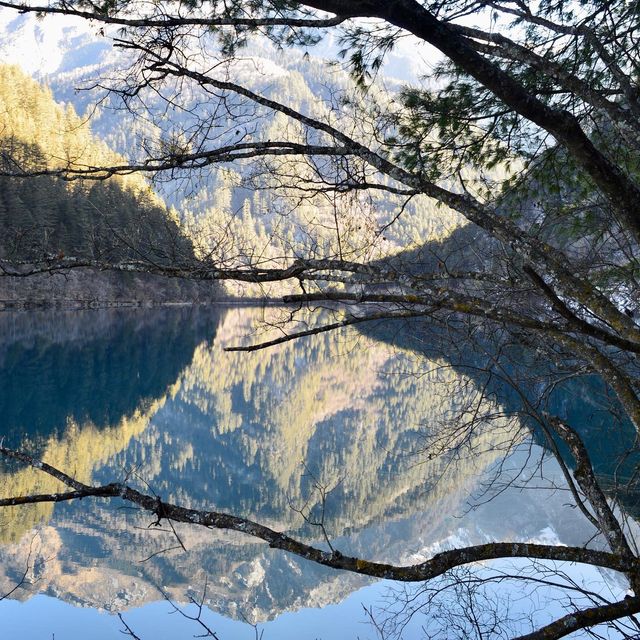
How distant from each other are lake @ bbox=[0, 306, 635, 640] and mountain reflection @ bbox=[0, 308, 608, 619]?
0.25 feet

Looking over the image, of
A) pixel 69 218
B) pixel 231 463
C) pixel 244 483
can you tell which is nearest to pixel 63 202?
pixel 69 218

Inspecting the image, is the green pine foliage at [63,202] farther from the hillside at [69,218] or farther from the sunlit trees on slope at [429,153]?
the sunlit trees on slope at [429,153]

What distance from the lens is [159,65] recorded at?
2967 millimetres

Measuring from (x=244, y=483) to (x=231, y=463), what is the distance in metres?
1.25

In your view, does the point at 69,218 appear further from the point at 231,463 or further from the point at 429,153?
the point at 429,153

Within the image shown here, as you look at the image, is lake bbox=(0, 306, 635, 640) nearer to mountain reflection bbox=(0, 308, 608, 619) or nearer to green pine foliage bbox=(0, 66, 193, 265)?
mountain reflection bbox=(0, 308, 608, 619)

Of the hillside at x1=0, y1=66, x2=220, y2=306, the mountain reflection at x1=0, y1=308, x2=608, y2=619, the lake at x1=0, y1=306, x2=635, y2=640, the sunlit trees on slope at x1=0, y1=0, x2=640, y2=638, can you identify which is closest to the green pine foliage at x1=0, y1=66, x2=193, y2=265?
the hillside at x1=0, y1=66, x2=220, y2=306

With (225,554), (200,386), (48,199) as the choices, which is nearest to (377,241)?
(225,554)

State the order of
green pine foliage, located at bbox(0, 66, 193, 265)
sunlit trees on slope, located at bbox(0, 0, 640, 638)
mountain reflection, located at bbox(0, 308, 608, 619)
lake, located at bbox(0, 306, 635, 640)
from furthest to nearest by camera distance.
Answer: mountain reflection, located at bbox(0, 308, 608, 619)
lake, located at bbox(0, 306, 635, 640)
green pine foliage, located at bbox(0, 66, 193, 265)
sunlit trees on slope, located at bbox(0, 0, 640, 638)

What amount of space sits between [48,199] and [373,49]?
52.5 meters

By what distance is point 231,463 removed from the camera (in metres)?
18.7

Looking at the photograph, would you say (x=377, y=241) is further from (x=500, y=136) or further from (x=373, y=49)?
Answer: (x=500, y=136)

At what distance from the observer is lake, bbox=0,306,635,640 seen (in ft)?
27.2

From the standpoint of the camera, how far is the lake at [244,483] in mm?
8305
